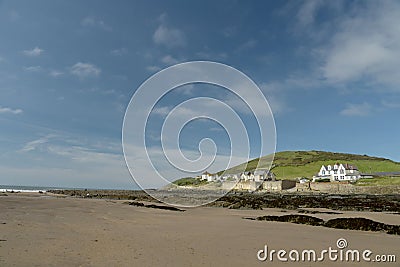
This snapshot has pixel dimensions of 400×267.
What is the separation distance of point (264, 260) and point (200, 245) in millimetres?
2097

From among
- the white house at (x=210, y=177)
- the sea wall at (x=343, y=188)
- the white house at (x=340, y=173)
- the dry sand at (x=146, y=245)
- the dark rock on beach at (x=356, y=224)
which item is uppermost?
the white house at (x=340, y=173)

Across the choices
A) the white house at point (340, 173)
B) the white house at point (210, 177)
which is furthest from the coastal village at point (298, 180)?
the white house at point (210, 177)

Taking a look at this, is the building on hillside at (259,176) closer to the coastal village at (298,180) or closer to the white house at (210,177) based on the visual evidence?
the coastal village at (298,180)

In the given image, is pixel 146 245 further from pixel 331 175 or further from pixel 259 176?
pixel 331 175

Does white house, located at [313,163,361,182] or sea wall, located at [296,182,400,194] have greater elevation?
white house, located at [313,163,361,182]

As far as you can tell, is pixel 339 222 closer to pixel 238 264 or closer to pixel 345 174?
pixel 238 264

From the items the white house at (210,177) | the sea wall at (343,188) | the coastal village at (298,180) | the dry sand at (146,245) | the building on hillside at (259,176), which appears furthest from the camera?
the white house at (210,177)

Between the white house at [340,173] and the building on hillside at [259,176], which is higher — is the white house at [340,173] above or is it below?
above

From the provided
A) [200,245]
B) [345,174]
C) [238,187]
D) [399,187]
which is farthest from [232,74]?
[345,174]

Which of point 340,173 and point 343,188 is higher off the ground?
point 340,173

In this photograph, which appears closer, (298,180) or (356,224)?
(356,224)

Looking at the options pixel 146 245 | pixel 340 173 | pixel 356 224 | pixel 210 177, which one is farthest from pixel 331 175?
pixel 146 245

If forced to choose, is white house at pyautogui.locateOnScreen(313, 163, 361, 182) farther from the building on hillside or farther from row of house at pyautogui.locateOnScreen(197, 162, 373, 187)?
the building on hillside

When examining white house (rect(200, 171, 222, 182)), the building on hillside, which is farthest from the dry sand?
white house (rect(200, 171, 222, 182))
